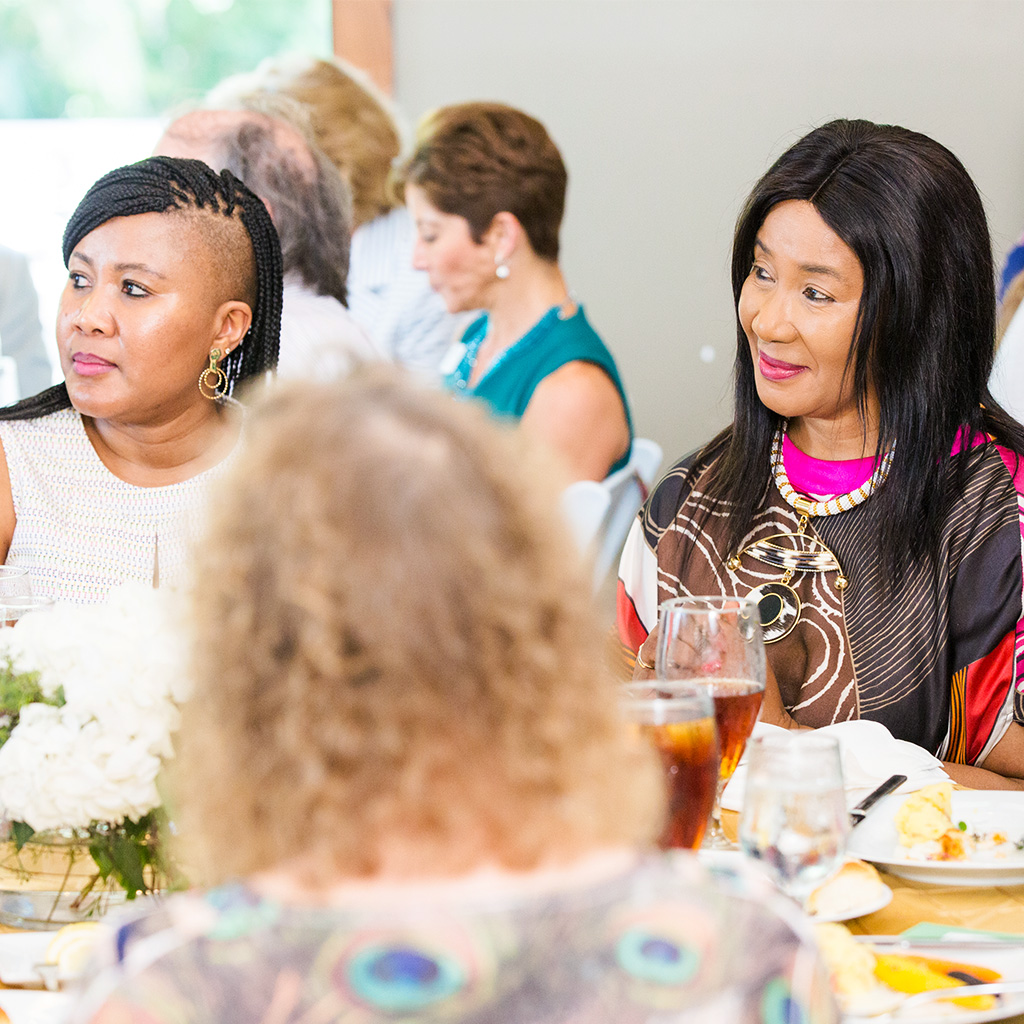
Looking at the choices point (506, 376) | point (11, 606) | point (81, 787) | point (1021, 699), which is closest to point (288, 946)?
point (81, 787)

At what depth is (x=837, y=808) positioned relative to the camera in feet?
2.89

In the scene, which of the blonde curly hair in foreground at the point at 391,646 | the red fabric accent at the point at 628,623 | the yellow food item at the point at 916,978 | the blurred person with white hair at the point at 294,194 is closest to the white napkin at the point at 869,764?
the yellow food item at the point at 916,978

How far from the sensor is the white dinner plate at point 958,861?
110 cm

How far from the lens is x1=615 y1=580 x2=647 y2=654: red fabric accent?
1977 millimetres

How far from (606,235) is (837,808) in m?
3.89

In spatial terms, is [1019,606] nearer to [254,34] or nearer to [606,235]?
[606,235]

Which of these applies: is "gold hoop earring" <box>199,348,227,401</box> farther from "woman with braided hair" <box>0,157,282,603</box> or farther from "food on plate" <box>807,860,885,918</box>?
"food on plate" <box>807,860,885,918</box>

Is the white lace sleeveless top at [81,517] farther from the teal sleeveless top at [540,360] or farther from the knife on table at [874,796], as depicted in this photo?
the teal sleeveless top at [540,360]

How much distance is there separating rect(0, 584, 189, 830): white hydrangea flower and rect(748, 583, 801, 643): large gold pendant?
3.47 ft

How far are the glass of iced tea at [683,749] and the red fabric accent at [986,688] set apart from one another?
0.95 meters

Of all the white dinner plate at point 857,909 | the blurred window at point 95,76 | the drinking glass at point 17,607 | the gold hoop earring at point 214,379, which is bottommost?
the white dinner plate at point 857,909

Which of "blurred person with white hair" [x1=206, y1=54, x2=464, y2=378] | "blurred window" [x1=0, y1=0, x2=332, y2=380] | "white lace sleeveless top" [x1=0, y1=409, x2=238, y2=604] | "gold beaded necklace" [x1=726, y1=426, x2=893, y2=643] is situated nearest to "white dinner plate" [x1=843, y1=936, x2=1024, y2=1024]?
"gold beaded necklace" [x1=726, y1=426, x2=893, y2=643]

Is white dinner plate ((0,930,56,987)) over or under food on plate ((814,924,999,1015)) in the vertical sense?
under

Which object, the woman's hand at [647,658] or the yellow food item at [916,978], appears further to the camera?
the woman's hand at [647,658]
